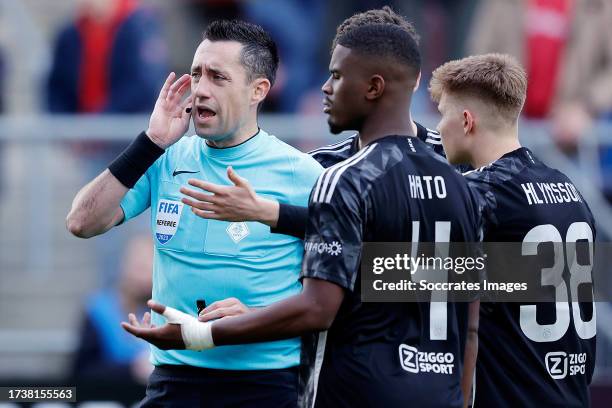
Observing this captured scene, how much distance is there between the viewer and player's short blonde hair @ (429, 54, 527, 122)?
5539mm

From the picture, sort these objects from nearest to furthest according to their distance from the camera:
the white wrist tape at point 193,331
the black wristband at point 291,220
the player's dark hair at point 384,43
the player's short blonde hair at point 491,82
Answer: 1. the white wrist tape at point 193,331
2. the player's dark hair at point 384,43
3. the black wristband at point 291,220
4. the player's short blonde hair at point 491,82

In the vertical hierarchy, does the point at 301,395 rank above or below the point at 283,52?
below

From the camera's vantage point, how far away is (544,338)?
5488 mm

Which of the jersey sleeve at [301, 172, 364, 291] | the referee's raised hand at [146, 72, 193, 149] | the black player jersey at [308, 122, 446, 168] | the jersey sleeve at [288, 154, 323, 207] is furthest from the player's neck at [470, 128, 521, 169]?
the referee's raised hand at [146, 72, 193, 149]

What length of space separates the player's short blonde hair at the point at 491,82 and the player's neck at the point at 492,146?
0.32ft

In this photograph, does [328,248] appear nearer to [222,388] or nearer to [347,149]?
[222,388]

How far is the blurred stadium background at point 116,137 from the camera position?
9094 millimetres

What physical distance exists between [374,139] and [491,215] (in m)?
0.78

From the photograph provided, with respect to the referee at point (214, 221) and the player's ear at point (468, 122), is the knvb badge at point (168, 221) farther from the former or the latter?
the player's ear at point (468, 122)

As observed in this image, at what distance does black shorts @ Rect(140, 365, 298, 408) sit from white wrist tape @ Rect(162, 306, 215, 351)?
628mm

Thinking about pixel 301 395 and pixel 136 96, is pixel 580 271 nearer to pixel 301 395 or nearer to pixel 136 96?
pixel 301 395

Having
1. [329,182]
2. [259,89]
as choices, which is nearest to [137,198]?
[259,89]

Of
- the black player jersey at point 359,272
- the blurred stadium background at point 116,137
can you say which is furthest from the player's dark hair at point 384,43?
the blurred stadium background at point 116,137

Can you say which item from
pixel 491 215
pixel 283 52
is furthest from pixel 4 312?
pixel 491 215
